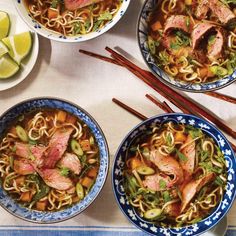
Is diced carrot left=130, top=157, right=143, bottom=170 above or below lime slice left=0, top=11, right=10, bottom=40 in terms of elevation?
below

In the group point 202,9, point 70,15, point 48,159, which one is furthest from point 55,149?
point 202,9

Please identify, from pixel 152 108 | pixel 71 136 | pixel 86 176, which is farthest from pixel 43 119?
pixel 152 108

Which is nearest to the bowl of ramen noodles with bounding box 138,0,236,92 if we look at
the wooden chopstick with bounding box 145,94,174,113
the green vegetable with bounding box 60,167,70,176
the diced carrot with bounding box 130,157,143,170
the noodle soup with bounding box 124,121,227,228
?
the wooden chopstick with bounding box 145,94,174,113

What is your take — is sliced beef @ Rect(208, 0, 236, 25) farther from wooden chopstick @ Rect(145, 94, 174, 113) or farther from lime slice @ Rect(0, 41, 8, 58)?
lime slice @ Rect(0, 41, 8, 58)

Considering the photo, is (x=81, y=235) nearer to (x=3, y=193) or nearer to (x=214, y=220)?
(x=3, y=193)

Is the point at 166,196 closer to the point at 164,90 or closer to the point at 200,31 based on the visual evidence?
the point at 164,90

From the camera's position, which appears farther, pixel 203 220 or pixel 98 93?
pixel 98 93

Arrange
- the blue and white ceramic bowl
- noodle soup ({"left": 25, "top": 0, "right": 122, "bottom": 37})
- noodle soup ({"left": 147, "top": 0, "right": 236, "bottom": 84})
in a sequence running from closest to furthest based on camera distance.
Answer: the blue and white ceramic bowl → noodle soup ({"left": 147, "top": 0, "right": 236, "bottom": 84}) → noodle soup ({"left": 25, "top": 0, "right": 122, "bottom": 37})
